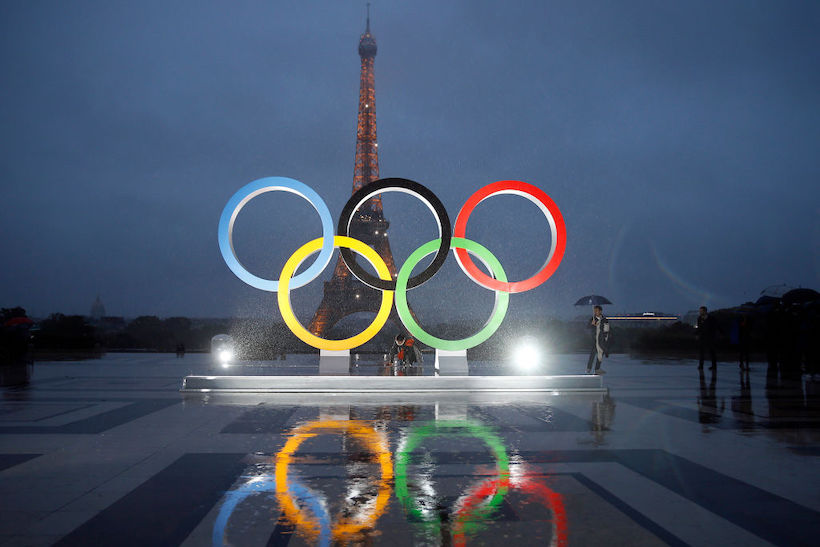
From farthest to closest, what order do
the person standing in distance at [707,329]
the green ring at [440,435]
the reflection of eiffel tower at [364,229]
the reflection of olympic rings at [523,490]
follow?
the reflection of eiffel tower at [364,229] → the person standing in distance at [707,329] → the green ring at [440,435] → the reflection of olympic rings at [523,490]

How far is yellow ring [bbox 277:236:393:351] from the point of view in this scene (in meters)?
14.7

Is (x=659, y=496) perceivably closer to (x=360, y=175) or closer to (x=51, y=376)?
(x=51, y=376)

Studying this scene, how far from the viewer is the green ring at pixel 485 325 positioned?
14688 millimetres

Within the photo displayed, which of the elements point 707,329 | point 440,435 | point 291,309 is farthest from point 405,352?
point 707,329

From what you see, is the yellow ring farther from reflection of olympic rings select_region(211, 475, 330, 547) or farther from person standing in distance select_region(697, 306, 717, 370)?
person standing in distance select_region(697, 306, 717, 370)

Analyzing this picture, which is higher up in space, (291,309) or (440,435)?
(291,309)

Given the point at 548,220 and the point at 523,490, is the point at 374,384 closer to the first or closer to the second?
the point at 548,220

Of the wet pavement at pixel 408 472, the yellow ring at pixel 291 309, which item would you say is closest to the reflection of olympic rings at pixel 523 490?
the wet pavement at pixel 408 472

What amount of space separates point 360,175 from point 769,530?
47301 millimetres

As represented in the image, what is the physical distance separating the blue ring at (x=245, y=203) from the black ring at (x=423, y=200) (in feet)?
1.38

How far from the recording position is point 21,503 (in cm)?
544

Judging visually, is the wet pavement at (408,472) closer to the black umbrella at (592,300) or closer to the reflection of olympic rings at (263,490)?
the reflection of olympic rings at (263,490)

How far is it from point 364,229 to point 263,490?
1598 inches

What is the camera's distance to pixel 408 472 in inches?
259
